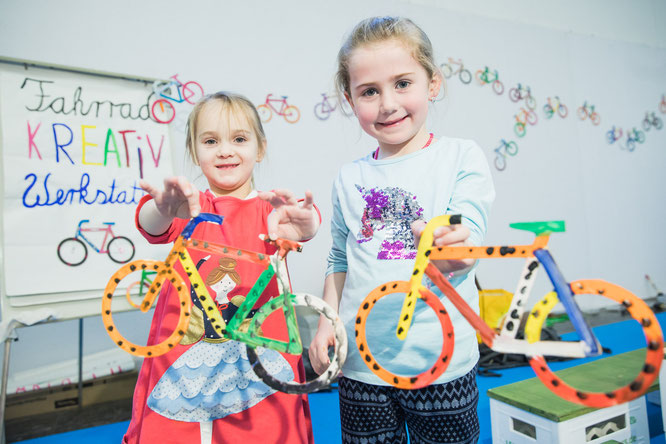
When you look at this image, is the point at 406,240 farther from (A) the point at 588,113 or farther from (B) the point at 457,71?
(A) the point at 588,113

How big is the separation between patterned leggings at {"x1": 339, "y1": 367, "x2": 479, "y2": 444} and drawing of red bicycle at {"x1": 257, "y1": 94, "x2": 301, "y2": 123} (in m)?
1.89

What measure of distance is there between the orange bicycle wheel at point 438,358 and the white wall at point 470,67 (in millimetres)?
1656

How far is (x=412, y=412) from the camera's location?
0.76 m

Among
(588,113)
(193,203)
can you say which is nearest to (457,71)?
(588,113)

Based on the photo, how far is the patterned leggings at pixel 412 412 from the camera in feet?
2.43

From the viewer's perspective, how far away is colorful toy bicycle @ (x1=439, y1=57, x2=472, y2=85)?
9.86 ft

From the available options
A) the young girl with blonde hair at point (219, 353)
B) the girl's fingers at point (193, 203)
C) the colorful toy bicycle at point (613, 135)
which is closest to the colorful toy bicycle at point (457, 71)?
the colorful toy bicycle at point (613, 135)

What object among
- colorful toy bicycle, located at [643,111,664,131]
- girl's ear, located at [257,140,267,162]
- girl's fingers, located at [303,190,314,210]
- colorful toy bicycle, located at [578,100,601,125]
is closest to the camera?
girl's fingers, located at [303,190,314,210]

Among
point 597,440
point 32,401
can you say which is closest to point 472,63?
point 597,440

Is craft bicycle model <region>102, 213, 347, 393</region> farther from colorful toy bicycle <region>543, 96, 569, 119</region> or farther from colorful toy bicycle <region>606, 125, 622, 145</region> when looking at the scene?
colorful toy bicycle <region>606, 125, 622, 145</region>

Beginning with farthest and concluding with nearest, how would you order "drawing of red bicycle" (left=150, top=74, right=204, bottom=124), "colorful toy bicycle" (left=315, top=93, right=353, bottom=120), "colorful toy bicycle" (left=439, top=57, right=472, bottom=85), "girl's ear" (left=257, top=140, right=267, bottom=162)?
"colorful toy bicycle" (left=439, top=57, right=472, bottom=85)
"colorful toy bicycle" (left=315, top=93, right=353, bottom=120)
"drawing of red bicycle" (left=150, top=74, right=204, bottom=124)
"girl's ear" (left=257, top=140, right=267, bottom=162)

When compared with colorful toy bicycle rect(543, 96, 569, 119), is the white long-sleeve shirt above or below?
below

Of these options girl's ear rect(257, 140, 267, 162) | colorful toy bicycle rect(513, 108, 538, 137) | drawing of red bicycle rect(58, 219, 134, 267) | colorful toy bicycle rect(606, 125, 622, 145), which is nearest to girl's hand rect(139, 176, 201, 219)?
girl's ear rect(257, 140, 267, 162)

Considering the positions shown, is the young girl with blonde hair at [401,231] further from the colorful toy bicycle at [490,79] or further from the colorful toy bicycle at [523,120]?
the colorful toy bicycle at [523,120]
